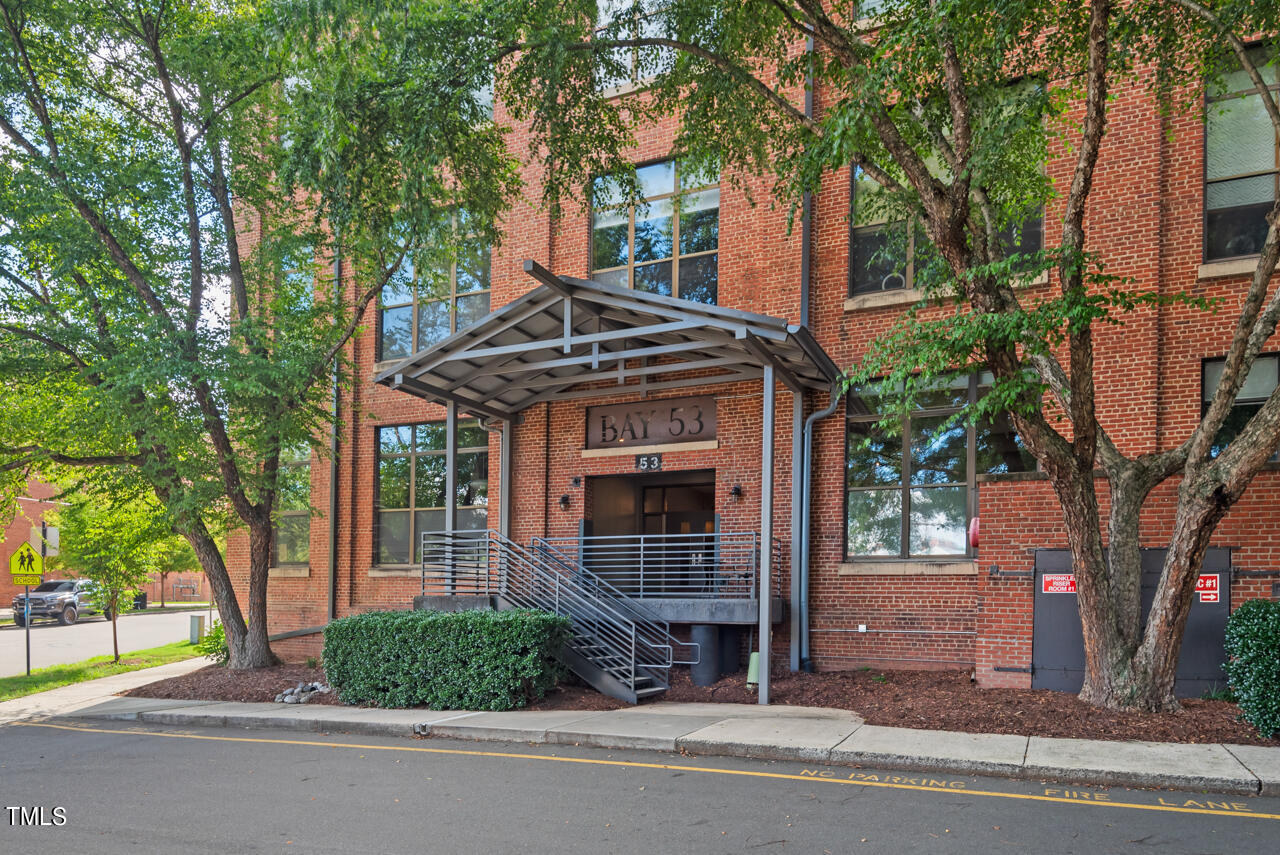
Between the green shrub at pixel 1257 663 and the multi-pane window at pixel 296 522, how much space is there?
649 inches

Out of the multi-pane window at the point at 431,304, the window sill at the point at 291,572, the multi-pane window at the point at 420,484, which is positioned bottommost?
the window sill at the point at 291,572

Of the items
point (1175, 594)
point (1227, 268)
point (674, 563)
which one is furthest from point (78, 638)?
point (1227, 268)

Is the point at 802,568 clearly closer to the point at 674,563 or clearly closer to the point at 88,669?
the point at 674,563

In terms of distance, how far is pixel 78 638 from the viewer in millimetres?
30375

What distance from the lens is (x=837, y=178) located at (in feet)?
50.2

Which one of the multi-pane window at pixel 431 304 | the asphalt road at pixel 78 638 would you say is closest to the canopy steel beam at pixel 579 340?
the multi-pane window at pixel 431 304

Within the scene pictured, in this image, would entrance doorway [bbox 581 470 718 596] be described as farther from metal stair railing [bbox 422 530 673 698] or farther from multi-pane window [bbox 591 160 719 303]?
multi-pane window [bbox 591 160 719 303]

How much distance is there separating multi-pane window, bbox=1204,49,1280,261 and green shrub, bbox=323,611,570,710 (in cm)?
1034

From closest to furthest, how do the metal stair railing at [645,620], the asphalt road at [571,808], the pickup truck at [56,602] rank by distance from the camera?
the asphalt road at [571,808] < the metal stair railing at [645,620] < the pickup truck at [56,602]

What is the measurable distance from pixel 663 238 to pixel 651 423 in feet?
10.8

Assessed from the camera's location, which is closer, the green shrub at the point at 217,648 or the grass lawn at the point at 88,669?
the grass lawn at the point at 88,669

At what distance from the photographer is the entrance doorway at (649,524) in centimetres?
1600

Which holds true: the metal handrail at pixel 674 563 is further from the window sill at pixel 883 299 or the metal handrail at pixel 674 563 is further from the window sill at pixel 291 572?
the window sill at pixel 291 572

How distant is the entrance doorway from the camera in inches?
630
